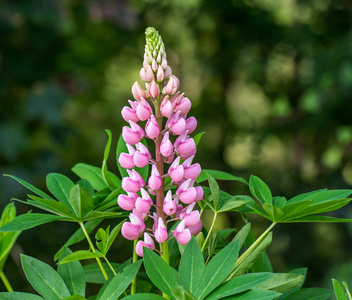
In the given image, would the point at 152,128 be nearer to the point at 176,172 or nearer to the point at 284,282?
the point at 176,172

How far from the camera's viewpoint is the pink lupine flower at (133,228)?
0.51 m

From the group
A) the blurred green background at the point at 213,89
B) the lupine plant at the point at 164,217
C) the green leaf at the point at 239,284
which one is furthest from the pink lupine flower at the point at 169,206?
the blurred green background at the point at 213,89

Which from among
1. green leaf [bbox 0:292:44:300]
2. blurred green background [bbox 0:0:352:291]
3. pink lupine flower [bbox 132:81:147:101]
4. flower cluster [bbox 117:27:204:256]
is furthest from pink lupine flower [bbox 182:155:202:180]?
blurred green background [bbox 0:0:352:291]

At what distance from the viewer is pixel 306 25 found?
3.06 m

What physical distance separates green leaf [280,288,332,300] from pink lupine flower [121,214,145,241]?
186 mm

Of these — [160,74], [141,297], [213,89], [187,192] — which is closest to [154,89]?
[160,74]

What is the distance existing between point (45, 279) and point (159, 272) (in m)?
0.14

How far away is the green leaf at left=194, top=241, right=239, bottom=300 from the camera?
44 centimetres

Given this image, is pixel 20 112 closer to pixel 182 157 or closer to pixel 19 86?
pixel 19 86

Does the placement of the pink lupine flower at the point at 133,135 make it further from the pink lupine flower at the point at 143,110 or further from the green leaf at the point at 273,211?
the green leaf at the point at 273,211

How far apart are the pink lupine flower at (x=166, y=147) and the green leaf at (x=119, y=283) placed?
120 millimetres

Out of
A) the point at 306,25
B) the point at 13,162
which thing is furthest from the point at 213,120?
the point at 13,162

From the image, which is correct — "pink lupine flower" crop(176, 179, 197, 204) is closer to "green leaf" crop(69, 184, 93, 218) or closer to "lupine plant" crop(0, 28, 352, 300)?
"lupine plant" crop(0, 28, 352, 300)

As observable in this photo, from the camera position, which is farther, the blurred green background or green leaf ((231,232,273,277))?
the blurred green background
